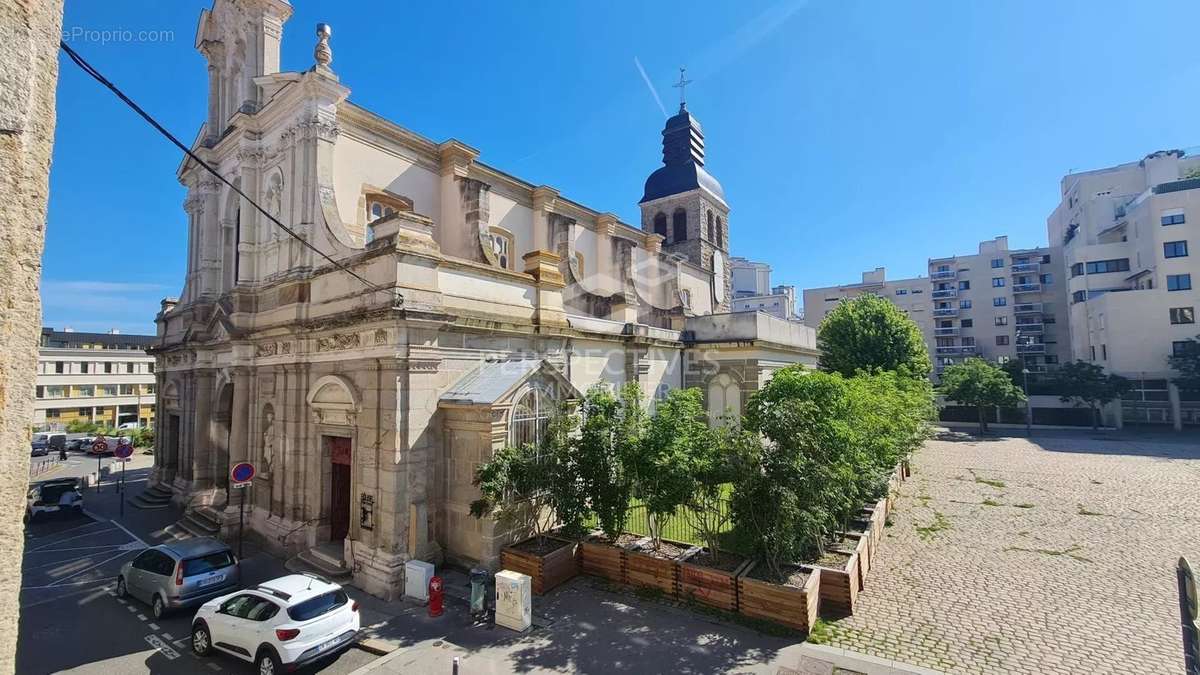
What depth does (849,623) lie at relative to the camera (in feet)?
32.8

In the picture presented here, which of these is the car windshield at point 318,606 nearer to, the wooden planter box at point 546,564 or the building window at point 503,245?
the wooden planter box at point 546,564

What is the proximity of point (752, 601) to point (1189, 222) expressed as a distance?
5844 cm

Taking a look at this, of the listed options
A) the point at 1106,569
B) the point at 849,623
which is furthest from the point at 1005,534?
the point at 849,623

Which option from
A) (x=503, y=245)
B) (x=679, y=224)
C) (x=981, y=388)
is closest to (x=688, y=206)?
(x=679, y=224)

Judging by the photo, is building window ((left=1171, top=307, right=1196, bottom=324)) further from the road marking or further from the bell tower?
the road marking

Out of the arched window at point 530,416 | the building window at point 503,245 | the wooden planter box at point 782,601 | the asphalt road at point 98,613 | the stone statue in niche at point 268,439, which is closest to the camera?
the wooden planter box at point 782,601

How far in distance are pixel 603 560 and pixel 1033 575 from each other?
31.7 ft

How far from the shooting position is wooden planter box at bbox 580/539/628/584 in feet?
39.9

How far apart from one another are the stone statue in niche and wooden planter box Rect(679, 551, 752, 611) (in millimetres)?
12984

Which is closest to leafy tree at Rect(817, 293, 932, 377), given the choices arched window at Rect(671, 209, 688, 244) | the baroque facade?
arched window at Rect(671, 209, 688, 244)

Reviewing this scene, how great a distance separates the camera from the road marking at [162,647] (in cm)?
1040

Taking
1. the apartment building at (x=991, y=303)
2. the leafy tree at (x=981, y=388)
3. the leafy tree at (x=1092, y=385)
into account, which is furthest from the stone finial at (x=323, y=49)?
the apartment building at (x=991, y=303)

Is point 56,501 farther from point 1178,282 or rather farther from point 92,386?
point 1178,282

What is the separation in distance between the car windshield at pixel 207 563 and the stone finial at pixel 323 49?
43.6 feet
